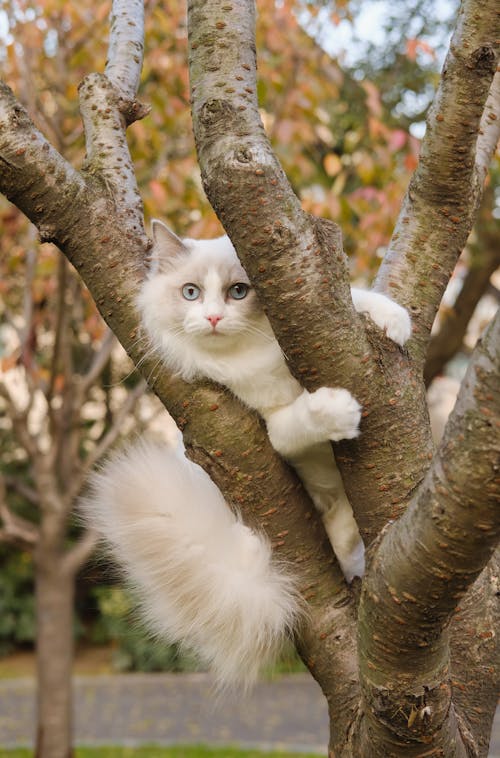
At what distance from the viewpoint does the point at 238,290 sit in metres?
1.76

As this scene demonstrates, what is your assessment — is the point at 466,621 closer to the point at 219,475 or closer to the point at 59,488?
the point at 219,475

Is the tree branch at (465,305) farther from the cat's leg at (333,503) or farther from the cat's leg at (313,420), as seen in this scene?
the cat's leg at (313,420)

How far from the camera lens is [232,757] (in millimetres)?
5297

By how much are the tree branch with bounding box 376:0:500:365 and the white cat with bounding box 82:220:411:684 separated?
0.29 ft

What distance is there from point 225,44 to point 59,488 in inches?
152

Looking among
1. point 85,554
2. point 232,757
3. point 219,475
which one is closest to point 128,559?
point 219,475

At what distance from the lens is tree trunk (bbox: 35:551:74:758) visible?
14.3 feet

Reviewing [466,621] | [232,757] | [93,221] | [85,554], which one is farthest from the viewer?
[232,757]

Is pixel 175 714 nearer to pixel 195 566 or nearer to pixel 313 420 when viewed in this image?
pixel 195 566

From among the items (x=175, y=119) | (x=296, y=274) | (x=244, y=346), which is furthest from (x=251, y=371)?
(x=175, y=119)

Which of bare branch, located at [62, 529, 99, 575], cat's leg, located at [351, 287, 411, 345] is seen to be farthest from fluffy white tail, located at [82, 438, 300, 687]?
bare branch, located at [62, 529, 99, 575]

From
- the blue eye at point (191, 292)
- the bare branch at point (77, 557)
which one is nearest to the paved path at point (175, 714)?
the bare branch at point (77, 557)

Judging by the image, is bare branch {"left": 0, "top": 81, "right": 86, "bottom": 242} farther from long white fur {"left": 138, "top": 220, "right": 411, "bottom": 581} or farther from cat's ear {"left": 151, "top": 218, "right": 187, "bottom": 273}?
cat's ear {"left": 151, "top": 218, "right": 187, "bottom": 273}

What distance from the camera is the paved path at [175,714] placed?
5.99 metres
